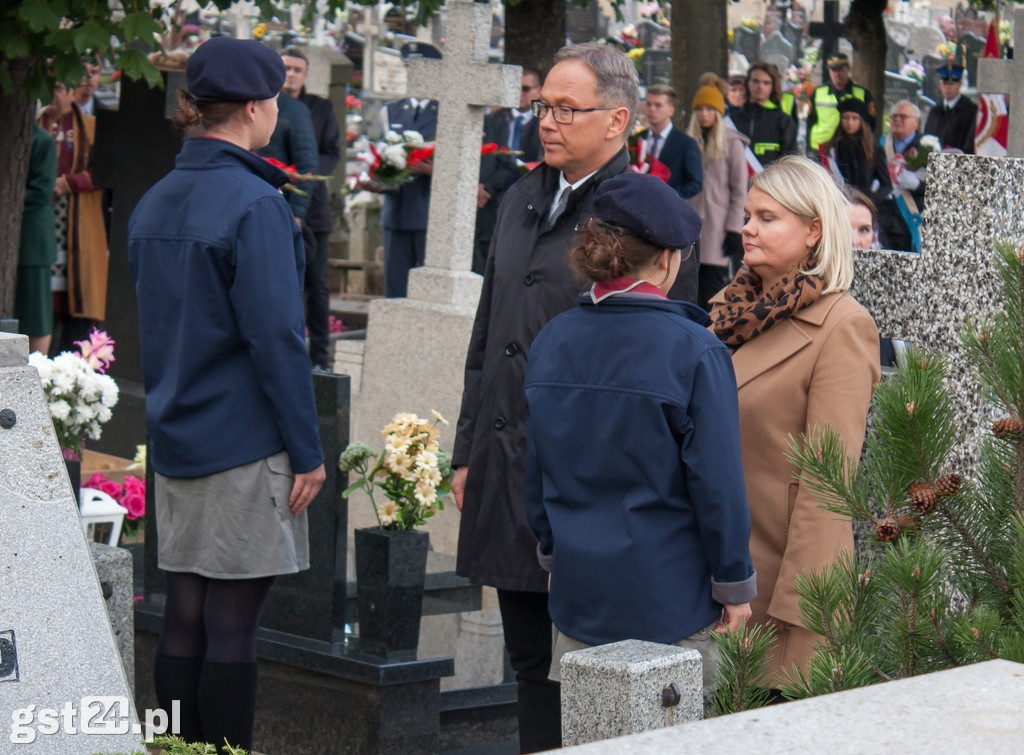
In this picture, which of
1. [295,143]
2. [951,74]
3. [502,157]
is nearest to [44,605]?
[295,143]

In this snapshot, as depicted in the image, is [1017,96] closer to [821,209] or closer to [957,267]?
[957,267]

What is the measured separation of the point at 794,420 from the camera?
3186 millimetres

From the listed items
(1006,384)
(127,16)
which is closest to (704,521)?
(1006,384)

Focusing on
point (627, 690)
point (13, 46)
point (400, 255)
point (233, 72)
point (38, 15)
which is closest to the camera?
point (627, 690)

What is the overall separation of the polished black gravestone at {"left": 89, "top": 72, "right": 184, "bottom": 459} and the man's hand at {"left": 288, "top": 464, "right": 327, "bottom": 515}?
555 centimetres

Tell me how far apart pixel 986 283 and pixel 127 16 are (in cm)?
474

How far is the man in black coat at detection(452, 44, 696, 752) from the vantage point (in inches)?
135

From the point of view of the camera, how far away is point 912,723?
1.68 m

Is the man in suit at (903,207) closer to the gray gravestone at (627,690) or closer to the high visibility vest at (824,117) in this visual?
the high visibility vest at (824,117)

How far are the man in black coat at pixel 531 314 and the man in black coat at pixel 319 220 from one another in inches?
232

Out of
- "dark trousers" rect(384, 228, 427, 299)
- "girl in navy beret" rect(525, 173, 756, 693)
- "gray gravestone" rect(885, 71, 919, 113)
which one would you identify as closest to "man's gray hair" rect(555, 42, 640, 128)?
"girl in navy beret" rect(525, 173, 756, 693)

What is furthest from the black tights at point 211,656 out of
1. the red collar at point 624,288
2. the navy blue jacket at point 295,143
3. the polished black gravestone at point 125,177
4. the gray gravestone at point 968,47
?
the gray gravestone at point 968,47

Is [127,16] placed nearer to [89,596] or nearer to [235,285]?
[235,285]

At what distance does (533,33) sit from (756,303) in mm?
9855
